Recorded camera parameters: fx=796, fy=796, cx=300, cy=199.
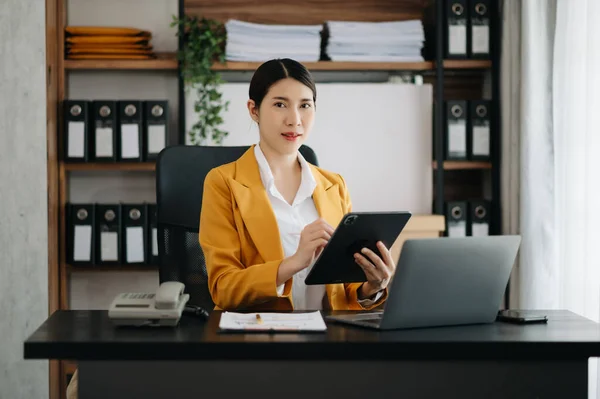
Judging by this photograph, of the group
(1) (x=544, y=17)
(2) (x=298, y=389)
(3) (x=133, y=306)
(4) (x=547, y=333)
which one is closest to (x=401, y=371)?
(2) (x=298, y=389)

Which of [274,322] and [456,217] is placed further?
[456,217]

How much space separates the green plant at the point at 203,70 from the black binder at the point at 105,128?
0.33 meters

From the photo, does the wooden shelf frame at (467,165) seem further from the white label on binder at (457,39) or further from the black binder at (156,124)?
the black binder at (156,124)

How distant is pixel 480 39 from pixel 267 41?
3.05ft

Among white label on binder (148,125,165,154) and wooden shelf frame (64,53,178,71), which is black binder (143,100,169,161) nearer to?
white label on binder (148,125,165,154)

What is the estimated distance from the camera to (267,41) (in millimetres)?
3436

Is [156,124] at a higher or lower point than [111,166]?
higher

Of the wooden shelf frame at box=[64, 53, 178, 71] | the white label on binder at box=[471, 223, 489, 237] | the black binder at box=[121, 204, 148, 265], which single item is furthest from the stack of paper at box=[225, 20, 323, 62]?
the white label on binder at box=[471, 223, 489, 237]

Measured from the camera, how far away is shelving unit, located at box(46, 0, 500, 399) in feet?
11.2

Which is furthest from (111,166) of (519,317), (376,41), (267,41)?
(519,317)

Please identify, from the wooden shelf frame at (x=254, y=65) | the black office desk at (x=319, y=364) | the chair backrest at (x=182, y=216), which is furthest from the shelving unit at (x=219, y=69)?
the black office desk at (x=319, y=364)

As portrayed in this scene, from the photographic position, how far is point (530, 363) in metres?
1.40

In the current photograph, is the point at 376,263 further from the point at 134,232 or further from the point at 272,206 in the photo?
the point at 134,232

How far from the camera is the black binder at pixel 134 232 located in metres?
3.37
